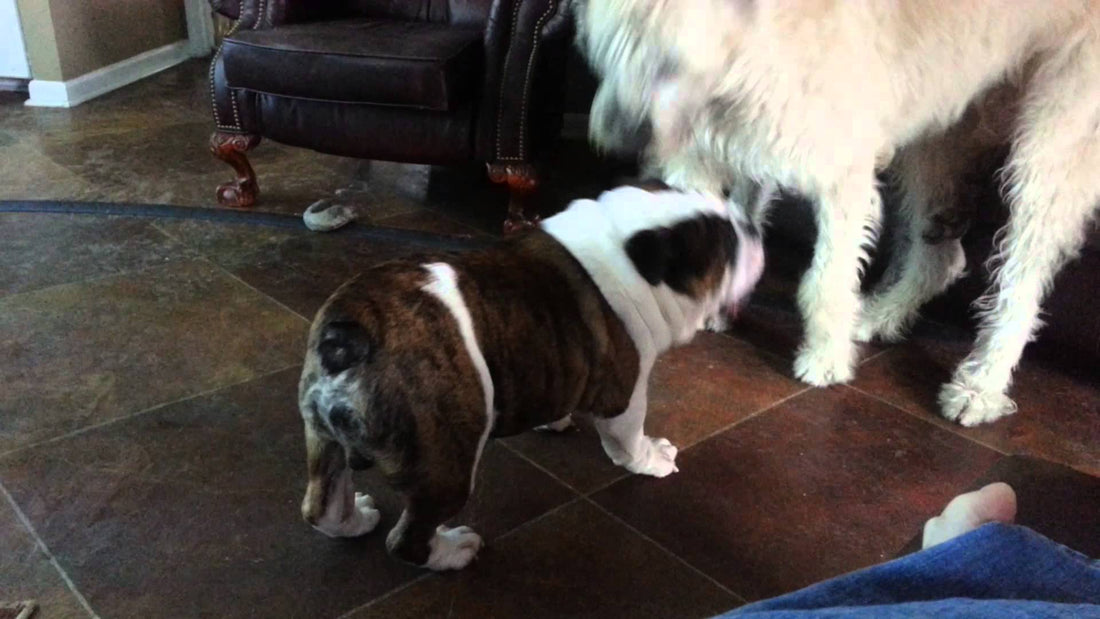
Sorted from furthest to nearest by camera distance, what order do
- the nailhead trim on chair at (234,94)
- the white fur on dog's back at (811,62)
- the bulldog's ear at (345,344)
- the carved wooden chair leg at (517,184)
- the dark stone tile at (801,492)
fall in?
the nailhead trim on chair at (234,94) → the carved wooden chair leg at (517,184) → the white fur on dog's back at (811,62) → the dark stone tile at (801,492) → the bulldog's ear at (345,344)

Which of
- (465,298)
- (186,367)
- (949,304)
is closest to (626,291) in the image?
(465,298)

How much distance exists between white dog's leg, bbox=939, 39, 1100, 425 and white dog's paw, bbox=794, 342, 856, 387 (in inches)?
9.9

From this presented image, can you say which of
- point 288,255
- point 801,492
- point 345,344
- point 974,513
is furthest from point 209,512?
point 974,513

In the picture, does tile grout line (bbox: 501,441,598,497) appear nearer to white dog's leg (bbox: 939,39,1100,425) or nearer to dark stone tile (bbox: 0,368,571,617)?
dark stone tile (bbox: 0,368,571,617)

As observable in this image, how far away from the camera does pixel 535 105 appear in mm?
3082

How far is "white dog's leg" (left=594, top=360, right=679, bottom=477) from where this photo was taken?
1677 mm

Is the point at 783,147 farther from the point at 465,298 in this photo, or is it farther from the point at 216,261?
the point at 216,261

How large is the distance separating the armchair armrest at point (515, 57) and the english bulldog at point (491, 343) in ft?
4.42

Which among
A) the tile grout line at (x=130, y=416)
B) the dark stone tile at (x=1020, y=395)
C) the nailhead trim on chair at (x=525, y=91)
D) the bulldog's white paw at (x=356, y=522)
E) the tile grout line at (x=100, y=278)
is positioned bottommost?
the tile grout line at (x=100, y=278)

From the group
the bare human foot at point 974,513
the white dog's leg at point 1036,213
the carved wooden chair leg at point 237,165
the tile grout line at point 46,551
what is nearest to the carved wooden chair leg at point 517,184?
the carved wooden chair leg at point 237,165

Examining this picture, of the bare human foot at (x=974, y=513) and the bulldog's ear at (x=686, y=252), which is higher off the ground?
the bare human foot at (x=974, y=513)

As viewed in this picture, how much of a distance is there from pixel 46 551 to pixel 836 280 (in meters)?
1.84

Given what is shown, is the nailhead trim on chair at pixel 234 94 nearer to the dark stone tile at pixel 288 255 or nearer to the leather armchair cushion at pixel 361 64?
the leather armchair cushion at pixel 361 64

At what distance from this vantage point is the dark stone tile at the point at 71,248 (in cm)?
270
